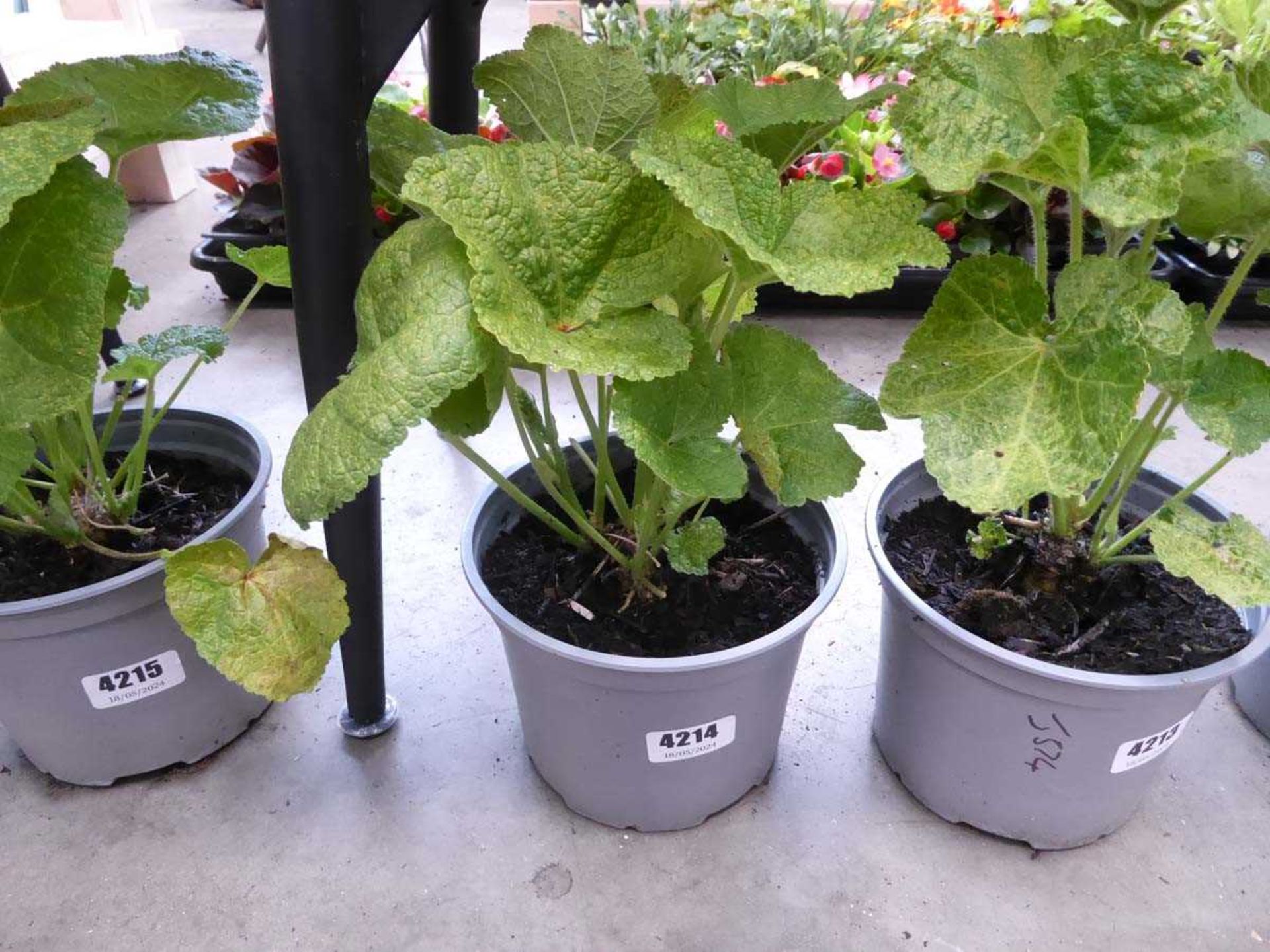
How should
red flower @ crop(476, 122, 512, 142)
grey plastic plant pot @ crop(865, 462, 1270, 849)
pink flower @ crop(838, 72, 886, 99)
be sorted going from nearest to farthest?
grey plastic plant pot @ crop(865, 462, 1270, 849)
red flower @ crop(476, 122, 512, 142)
pink flower @ crop(838, 72, 886, 99)

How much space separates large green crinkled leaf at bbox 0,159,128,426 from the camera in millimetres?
641

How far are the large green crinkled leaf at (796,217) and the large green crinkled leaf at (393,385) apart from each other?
5.3 inches

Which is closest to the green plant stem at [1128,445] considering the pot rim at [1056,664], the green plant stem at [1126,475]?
the green plant stem at [1126,475]

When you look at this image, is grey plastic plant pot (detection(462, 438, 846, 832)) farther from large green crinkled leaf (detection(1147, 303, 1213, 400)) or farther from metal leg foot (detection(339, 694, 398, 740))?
large green crinkled leaf (detection(1147, 303, 1213, 400))

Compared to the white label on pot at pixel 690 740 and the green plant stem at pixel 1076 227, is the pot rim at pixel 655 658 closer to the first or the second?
the white label on pot at pixel 690 740

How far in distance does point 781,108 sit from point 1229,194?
0.32m

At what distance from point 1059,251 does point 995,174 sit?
120 centimetres

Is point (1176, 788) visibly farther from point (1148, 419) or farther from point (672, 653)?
point (672, 653)

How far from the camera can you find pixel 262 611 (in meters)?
0.69

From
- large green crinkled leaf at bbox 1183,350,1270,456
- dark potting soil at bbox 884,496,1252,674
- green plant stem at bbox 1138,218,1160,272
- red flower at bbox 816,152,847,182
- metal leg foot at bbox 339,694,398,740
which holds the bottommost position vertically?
metal leg foot at bbox 339,694,398,740

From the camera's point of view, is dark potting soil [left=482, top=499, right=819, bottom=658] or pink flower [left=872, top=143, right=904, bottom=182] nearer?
dark potting soil [left=482, top=499, right=819, bottom=658]

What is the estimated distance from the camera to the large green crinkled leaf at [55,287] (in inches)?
25.2

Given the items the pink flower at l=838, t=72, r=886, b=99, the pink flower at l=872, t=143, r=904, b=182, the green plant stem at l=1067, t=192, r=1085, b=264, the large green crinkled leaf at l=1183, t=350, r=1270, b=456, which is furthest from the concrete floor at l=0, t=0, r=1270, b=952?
the pink flower at l=838, t=72, r=886, b=99

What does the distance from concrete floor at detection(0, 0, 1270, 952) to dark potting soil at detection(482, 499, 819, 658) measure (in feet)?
0.78
